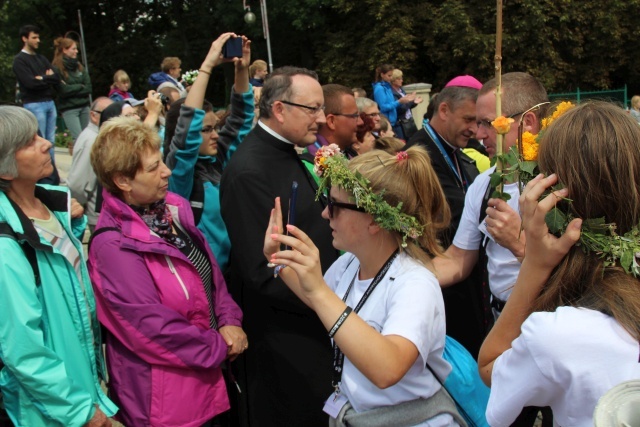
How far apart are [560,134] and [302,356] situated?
6.60 feet

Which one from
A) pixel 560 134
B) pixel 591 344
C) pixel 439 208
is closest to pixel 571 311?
pixel 591 344

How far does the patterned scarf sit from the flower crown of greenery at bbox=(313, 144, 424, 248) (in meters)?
1.10

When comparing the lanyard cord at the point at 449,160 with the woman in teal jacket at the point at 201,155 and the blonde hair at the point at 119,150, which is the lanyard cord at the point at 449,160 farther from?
the blonde hair at the point at 119,150

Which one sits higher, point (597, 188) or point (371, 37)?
point (597, 188)

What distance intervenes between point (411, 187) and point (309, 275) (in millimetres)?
638

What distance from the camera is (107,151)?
324 centimetres

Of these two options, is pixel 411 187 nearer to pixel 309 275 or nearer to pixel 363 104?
pixel 309 275

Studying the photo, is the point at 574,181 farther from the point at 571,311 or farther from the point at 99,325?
the point at 99,325

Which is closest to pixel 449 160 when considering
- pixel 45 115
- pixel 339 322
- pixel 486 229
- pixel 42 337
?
pixel 486 229

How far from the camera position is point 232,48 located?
408 cm

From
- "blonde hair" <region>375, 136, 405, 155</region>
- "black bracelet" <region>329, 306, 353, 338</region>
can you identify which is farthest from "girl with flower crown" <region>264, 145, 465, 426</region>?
"blonde hair" <region>375, 136, 405, 155</region>

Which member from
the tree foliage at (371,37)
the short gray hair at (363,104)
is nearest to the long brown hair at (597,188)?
the short gray hair at (363,104)

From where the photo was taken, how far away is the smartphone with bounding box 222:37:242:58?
4070 mm

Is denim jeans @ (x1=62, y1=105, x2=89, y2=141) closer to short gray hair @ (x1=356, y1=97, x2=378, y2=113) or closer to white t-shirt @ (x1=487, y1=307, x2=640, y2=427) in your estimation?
short gray hair @ (x1=356, y1=97, x2=378, y2=113)
